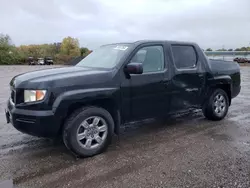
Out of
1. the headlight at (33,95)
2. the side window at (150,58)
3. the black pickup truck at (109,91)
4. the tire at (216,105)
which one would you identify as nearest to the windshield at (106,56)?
the black pickup truck at (109,91)

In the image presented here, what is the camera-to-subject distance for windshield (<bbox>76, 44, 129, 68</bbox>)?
4.21 metres

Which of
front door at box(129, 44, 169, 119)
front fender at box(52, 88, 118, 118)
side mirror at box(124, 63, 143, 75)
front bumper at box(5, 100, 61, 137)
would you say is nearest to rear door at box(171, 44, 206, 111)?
front door at box(129, 44, 169, 119)

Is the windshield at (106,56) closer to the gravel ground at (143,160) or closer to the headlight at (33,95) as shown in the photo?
the headlight at (33,95)

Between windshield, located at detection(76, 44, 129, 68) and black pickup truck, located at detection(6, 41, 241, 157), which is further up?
windshield, located at detection(76, 44, 129, 68)

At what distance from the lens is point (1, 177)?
10.2 ft

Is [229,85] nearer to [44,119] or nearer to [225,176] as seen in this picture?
[225,176]

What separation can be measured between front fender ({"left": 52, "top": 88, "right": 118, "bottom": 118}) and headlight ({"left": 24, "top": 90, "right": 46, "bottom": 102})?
213 mm

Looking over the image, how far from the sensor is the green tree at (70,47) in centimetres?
6656

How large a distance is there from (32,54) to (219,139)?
64.5m

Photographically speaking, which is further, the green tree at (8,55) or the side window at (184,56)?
the green tree at (8,55)

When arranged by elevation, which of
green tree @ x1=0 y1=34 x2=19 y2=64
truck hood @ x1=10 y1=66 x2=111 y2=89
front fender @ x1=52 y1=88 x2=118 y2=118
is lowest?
front fender @ x1=52 y1=88 x2=118 y2=118

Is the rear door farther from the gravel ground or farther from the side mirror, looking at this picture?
the side mirror

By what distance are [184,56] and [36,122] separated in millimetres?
3263

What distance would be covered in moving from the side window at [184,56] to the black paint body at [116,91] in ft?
0.34
